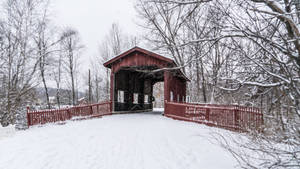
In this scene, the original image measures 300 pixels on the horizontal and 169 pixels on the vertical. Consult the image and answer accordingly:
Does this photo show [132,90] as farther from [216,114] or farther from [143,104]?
[216,114]

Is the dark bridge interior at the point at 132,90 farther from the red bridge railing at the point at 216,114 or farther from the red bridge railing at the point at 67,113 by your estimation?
the red bridge railing at the point at 216,114

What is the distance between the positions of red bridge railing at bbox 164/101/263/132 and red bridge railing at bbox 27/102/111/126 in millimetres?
5236

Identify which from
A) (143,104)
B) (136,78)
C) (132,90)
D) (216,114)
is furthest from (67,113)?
(216,114)

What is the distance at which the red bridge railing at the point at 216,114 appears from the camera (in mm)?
7472

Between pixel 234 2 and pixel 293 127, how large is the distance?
2455 mm

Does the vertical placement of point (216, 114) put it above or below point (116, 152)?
above

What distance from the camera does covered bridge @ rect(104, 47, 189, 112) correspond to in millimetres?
12953

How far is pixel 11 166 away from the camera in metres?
4.33

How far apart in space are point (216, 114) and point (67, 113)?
8.89 meters

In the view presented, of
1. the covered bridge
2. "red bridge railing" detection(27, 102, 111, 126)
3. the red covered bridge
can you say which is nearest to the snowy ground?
the red covered bridge

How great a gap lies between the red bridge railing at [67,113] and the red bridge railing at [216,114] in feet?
17.2

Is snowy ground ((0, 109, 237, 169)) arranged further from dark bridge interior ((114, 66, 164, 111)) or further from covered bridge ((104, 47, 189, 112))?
dark bridge interior ((114, 66, 164, 111))

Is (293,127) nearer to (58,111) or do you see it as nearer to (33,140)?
(33,140)

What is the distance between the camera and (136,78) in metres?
17.3
